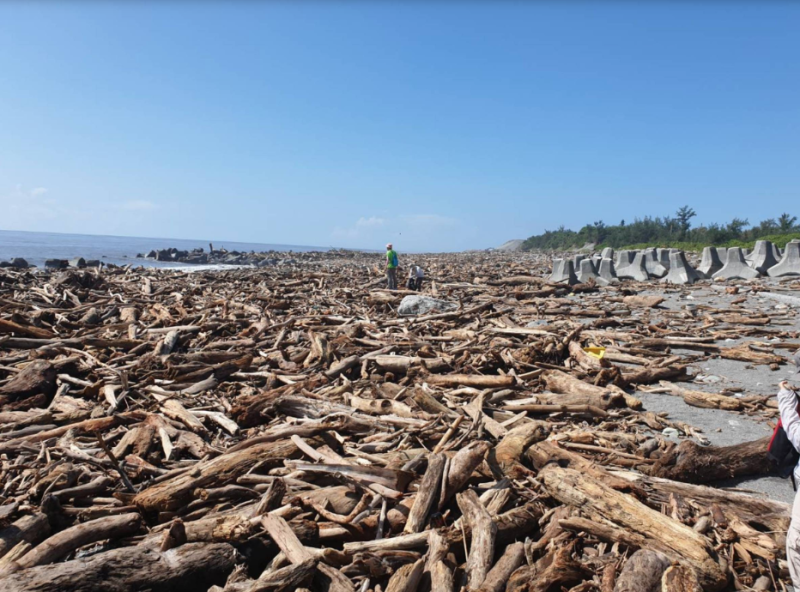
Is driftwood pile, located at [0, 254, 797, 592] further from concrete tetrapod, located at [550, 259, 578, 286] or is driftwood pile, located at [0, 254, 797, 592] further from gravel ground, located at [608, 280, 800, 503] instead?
concrete tetrapod, located at [550, 259, 578, 286]

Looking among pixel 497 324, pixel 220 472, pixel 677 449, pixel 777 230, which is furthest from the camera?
pixel 777 230

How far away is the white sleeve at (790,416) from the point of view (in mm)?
2904

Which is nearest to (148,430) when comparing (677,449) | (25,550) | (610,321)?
(25,550)

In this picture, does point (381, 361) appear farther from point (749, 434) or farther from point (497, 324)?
point (749, 434)

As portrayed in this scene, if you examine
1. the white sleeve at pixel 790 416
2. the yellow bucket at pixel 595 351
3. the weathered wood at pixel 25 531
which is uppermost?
the white sleeve at pixel 790 416

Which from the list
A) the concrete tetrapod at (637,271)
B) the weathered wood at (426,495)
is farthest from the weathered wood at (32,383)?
the concrete tetrapod at (637,271)

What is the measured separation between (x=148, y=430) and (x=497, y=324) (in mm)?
6916

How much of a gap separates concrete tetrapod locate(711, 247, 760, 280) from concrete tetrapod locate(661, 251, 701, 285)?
1.15 m

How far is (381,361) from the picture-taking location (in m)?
7.23

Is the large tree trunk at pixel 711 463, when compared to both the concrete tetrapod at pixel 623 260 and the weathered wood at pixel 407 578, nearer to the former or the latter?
the weathered wood at pixel 407 578

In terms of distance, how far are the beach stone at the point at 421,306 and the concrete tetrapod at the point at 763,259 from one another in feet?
47.9

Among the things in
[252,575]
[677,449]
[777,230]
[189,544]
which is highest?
[777,230]

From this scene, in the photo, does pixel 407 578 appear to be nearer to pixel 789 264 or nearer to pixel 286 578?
pixel 286 578

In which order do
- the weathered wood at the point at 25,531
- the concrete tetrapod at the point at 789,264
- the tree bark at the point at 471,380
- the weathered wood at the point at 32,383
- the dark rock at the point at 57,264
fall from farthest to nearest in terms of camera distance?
the dark rock at the point at 57,264 < the concrete tetrapod at the point at 789,264 < the tree bark at the point at 471,380 < the weathered wood at the point at 32,383 < the weathered wood at the point at 25,531
